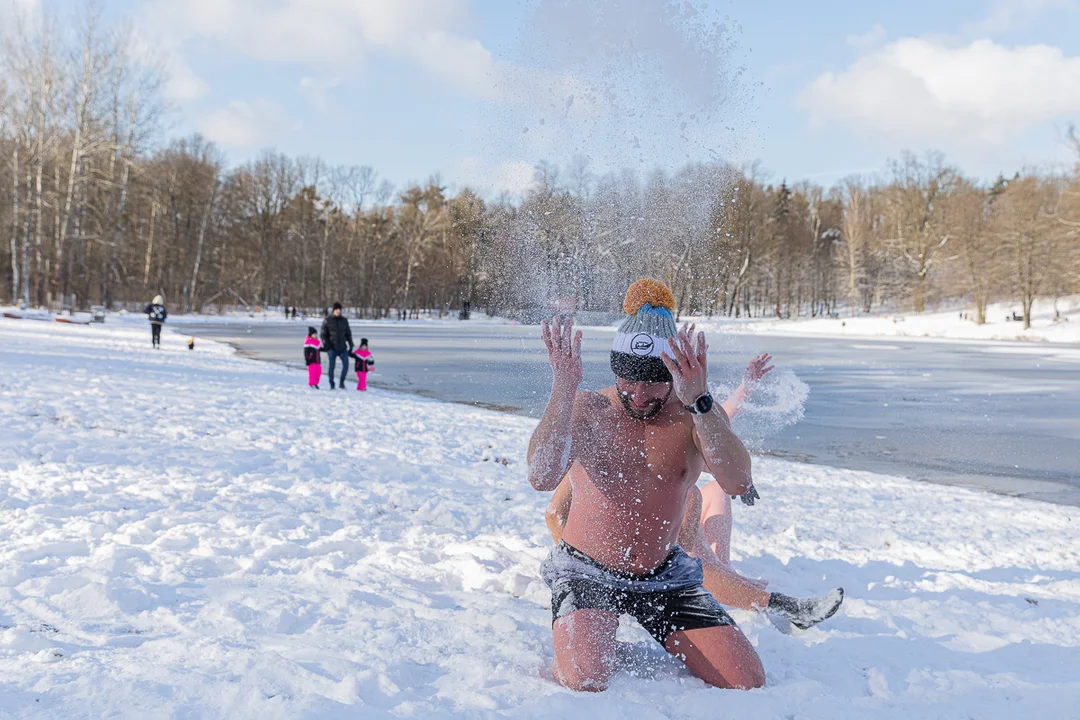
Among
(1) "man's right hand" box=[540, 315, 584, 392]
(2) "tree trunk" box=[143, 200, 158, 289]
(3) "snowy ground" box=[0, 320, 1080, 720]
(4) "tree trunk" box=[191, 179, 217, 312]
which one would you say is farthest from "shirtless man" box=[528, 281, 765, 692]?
(2) "tree trunk" box=[143, 200, 158, 289]

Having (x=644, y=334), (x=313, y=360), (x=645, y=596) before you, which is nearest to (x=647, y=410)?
(x=644, y=334)

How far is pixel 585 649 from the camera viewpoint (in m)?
2.87

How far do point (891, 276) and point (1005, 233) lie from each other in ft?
86.3

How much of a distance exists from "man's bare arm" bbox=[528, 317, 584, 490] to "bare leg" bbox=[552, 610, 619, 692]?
2.12 feet

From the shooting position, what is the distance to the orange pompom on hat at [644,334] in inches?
113

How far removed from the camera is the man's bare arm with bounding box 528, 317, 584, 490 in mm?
2725

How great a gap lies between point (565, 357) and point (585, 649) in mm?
1127

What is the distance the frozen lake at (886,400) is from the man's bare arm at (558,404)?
0.54 metres

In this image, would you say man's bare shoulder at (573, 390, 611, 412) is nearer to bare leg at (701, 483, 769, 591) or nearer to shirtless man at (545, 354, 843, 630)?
shirtless man at (545, 354, 843, 630)

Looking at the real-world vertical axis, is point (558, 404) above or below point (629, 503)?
above

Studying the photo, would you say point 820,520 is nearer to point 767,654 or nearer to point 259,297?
point 767,654

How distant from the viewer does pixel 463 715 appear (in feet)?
8.41

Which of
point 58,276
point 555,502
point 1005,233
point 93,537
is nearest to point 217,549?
point 93,537

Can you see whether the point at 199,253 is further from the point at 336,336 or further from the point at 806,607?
the point at 806,607
